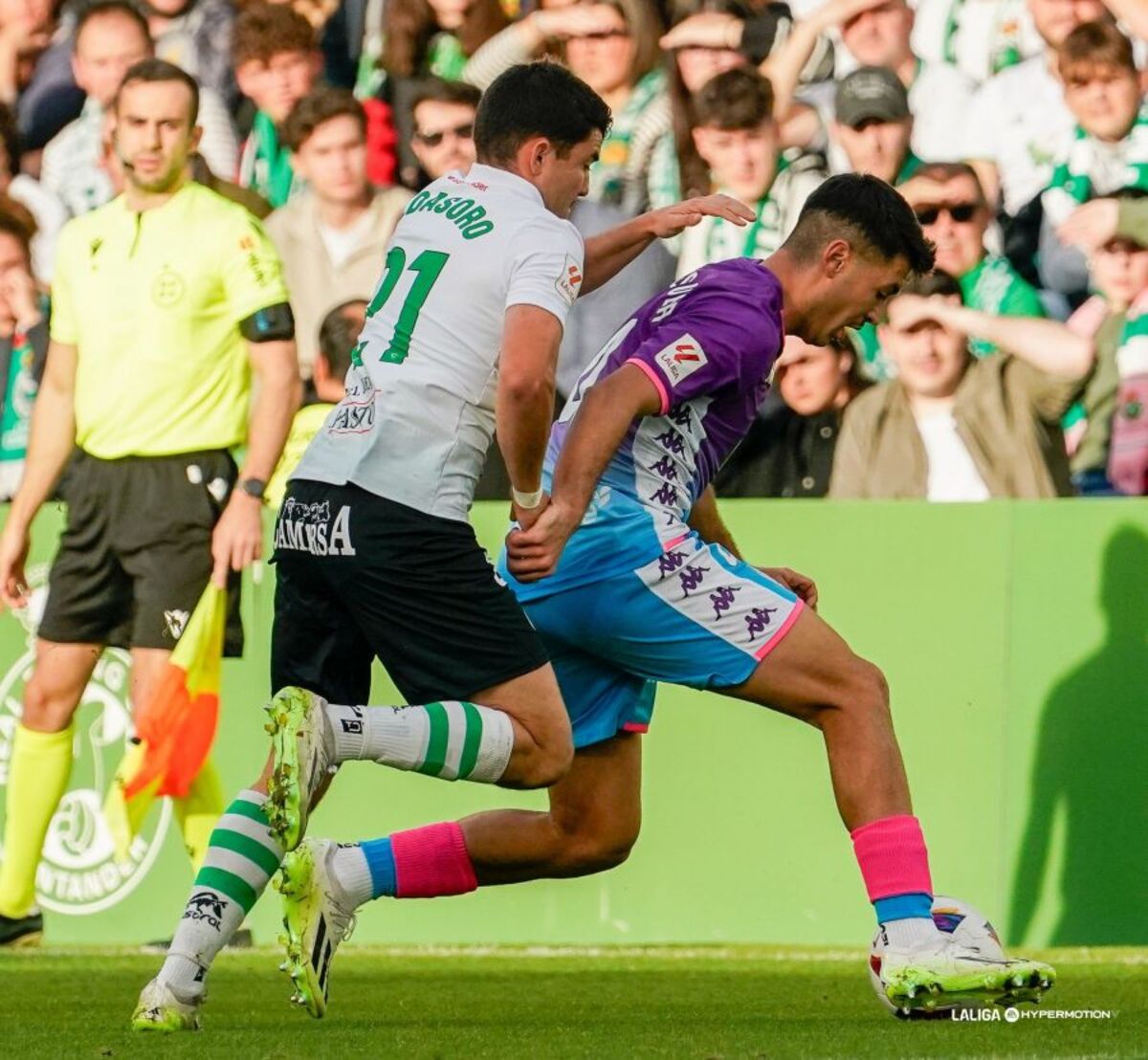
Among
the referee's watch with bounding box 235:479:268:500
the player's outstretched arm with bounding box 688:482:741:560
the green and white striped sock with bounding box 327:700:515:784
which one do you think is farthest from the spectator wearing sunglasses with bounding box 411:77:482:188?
the green and white striped sock with bounding box 327:700:515:784

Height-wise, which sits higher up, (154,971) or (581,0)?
(581,0)

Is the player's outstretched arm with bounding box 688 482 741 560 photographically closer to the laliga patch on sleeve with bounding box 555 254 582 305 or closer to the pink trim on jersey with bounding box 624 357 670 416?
the pink trim on jersey with bounding box 624 357 670 416

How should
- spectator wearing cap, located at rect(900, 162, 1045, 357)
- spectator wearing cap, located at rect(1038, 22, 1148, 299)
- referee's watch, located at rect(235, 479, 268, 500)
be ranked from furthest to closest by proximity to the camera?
spectator wearing cap, located at rect(900, 162, 1045, 357), spectator wearing cap, located at rect(1038, 22, 1148, 299), referee's watch, located at rect(235, 479, 268, 500)

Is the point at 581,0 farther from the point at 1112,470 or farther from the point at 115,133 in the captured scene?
the point at 1112,470

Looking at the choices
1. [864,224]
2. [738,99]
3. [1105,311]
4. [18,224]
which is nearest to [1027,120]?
[1105,311]

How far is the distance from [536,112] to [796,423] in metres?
4.24

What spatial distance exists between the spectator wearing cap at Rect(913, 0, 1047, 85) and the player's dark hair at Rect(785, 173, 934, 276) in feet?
14.0

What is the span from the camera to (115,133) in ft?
29.3

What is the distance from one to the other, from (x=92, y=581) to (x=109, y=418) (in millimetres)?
599

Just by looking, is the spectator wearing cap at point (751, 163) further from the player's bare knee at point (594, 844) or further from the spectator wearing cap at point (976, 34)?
the player's bare knee at point (594, 844)

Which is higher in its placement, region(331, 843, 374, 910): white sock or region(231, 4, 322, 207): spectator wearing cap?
region(231, 4, 322, 207): spectator wearing cap

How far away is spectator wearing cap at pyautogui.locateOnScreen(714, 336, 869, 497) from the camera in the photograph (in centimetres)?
961

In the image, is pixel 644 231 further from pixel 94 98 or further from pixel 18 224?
pixel 94 98

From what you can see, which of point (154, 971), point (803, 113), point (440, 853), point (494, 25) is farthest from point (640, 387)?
point (494, 25)
